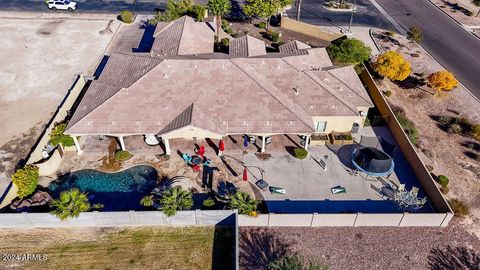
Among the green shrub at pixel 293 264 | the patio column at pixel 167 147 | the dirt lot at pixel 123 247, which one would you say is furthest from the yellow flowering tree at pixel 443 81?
the patio column at pixel 167 147

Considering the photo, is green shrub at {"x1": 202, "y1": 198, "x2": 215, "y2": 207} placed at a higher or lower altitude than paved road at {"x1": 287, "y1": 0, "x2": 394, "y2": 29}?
lower

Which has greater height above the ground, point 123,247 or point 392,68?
point 392,68

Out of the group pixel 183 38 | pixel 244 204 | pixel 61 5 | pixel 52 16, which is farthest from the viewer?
pixel 61 5

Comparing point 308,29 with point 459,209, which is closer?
point 459,209

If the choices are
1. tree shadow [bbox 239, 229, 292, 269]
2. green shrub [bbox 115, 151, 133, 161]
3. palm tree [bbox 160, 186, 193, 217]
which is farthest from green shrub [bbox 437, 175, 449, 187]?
green shrub [bbox 115, 151, 133, 161]

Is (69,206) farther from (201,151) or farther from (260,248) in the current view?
(260,248)

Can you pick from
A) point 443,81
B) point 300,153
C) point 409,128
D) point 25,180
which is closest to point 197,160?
point 300,153

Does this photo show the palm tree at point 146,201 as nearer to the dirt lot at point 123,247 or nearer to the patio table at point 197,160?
the dirt lot at point 123,247

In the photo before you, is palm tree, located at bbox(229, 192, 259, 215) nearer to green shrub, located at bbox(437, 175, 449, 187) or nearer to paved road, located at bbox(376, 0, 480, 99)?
green shrub, located at bbox(437, 175, 449, 187)
